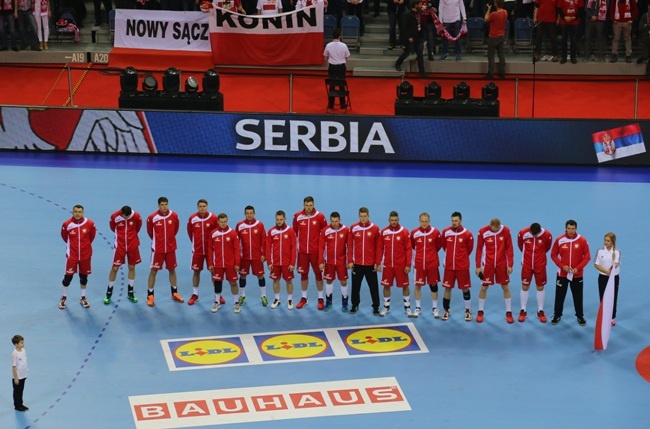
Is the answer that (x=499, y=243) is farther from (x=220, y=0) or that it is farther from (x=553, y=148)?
(x=220, y=0)

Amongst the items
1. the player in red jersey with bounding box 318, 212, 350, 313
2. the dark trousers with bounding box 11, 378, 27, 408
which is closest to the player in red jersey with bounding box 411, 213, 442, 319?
the player in red jersey with bounding box 318, 212, 350, 313

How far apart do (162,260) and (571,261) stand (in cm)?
680

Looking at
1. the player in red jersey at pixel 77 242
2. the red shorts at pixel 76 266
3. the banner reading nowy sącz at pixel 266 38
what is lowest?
the red shorts at pixel 76 266

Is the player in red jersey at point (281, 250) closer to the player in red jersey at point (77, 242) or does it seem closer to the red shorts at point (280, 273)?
the red shorts at point (280, 273)

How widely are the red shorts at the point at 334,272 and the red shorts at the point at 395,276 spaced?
2.15 ft

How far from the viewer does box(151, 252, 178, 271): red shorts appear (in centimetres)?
1962

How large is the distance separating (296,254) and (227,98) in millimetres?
9589

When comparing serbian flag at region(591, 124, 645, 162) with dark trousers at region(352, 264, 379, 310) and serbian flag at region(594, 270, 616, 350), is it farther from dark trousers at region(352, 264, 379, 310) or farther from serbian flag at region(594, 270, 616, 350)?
dark trousers at region(352, 264, 379, 310)

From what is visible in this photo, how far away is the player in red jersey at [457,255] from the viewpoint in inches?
746

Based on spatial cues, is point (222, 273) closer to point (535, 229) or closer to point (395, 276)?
point (395, 276)

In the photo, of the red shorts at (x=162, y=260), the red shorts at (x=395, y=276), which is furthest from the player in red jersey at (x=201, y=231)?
the red shorts at (x=395, y=276)

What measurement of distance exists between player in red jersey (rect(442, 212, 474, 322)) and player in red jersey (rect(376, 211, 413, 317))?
0.62 meters

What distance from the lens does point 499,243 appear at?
62.0 feet

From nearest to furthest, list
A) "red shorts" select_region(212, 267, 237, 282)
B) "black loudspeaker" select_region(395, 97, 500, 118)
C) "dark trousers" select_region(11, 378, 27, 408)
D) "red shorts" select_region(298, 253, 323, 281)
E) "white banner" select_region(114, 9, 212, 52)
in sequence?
"dark trousers" select_region(11, 378, 27, 408), "red shorts" select_region(212, 267, 237, 282), "red shorts" select_region(298, 253, 323, 281), "black loudspeaker" select_region(395, 97, 500, 118), "white banner" select_region(114, 9, 212, 52)
